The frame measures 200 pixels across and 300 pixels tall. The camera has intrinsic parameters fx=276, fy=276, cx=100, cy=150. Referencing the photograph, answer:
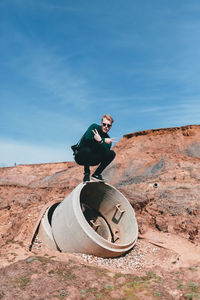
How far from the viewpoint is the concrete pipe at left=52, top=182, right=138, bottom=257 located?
747 centimetres

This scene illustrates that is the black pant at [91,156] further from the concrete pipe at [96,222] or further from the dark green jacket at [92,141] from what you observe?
the concrete pipe at [96,222]

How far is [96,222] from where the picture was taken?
9117 millimetres

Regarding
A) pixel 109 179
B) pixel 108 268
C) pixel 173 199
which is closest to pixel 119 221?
pixel 108 268

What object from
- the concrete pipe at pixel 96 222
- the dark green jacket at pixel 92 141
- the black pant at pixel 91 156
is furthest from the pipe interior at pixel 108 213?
the dark green jacket at pixel 92 141

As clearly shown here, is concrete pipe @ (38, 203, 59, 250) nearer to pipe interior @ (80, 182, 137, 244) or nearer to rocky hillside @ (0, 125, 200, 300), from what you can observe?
rocky hillside @ (0, 125, 200, 300)

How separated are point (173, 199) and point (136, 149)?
55.4 feet

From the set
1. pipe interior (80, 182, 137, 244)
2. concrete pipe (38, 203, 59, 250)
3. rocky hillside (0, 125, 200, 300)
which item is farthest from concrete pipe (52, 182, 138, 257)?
rocky hillside (0, 125, 200, 300)

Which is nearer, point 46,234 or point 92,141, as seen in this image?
point 92,141

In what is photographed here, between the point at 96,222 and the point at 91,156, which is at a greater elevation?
the point at 91,156

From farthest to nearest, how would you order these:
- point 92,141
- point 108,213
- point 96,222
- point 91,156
Answer: point 108,213
point 96,222
point 91,156
point 92,141

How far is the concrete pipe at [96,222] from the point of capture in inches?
294

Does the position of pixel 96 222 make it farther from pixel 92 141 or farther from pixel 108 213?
pixel 92 141

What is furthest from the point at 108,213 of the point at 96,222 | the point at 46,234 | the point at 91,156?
the point at 91,156

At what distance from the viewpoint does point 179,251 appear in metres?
9.09
